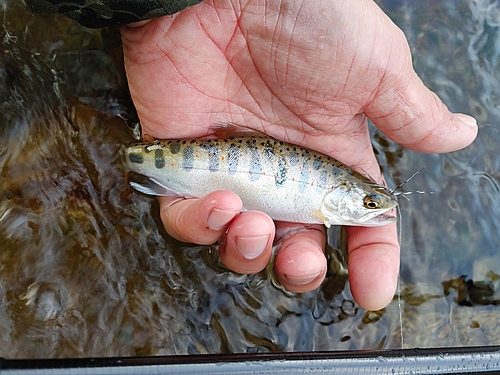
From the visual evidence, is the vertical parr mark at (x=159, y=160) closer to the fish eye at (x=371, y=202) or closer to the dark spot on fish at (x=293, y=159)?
the dark spot on fish at (x=293, y=159)

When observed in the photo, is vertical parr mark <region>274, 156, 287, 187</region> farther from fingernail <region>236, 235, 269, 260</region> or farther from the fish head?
fingernail <region>236, 235, 269, 260</region>

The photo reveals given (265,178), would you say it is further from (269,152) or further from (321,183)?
(321,183)

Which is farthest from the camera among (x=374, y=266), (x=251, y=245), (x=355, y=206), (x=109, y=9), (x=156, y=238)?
(x=156, y=238)

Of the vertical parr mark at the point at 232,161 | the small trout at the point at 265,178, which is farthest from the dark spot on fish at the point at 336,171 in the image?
the vertical parr mark at the point at 232,161

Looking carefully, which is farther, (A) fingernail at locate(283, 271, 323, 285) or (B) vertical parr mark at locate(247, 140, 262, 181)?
(B) vertical parr mark at locate(247, 140, 262, 181)

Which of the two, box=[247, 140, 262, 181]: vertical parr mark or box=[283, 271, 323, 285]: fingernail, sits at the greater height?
box=[247, 140, 262, 181]: vertical parr mark

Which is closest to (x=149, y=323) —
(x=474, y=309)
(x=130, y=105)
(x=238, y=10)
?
(x=130, y=105)

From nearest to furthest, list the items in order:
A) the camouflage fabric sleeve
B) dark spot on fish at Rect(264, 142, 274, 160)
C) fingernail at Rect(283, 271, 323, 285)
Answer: the camouflage fabric sleeve
fingernail at Rect(283, 271, 323, 285)
dark spot on fish at Rect(264, 142, 274, 160)

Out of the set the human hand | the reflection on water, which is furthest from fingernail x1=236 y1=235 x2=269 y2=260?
the reflection on water

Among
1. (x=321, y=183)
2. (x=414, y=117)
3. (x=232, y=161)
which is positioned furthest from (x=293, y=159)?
(x=414, y=117)
